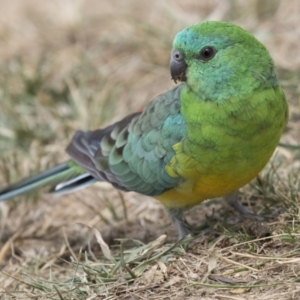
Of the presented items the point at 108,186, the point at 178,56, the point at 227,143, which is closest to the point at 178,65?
the point at 178,56

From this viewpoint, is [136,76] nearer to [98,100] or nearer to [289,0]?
[98,100]

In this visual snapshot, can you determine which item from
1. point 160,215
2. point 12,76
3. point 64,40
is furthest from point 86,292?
point 64,40

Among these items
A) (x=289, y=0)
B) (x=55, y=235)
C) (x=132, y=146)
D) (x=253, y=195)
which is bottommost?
(x=55, y=235)

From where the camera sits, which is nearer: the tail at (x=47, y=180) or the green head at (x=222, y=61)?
the green head at (x=222, y=61)

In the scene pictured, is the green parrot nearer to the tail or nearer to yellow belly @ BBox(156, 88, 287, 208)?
yellow belly @ BBox(156, 88, 287, 208)

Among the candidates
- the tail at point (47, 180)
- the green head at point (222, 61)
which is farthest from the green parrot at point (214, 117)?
the tail at point (47, 180)

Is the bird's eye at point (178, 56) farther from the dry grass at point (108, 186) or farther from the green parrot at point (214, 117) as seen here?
the dry grass at point (108, 186)
